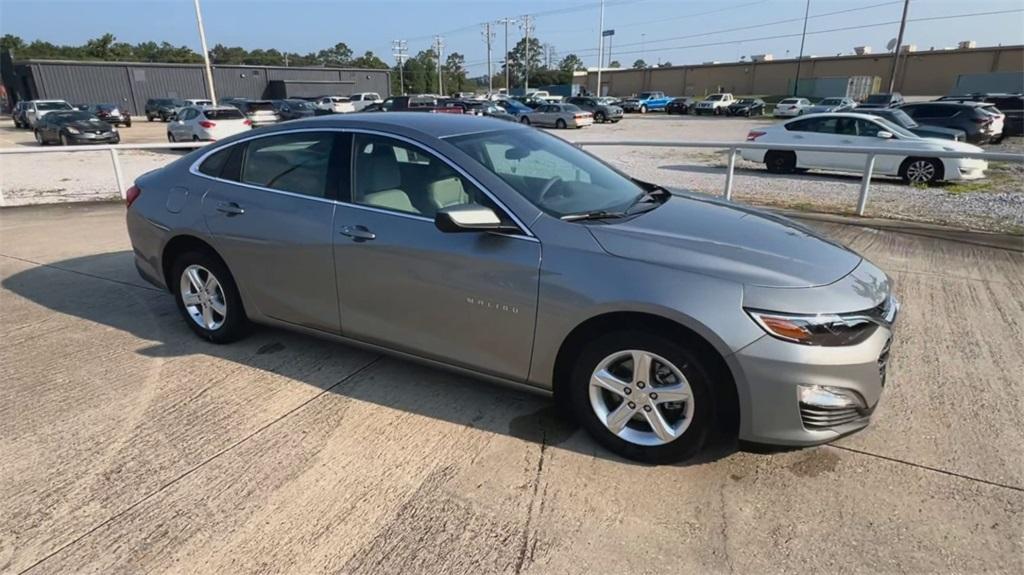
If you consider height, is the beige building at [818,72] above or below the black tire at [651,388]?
above

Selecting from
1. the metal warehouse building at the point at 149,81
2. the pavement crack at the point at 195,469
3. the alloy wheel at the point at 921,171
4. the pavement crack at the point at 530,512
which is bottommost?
the pavement crack at the point at 530,512

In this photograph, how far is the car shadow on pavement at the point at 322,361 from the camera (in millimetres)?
3150

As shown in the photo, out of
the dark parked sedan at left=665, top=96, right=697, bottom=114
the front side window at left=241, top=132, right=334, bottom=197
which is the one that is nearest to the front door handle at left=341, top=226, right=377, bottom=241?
the front side window at left=241, top=132, right=334, bottom=197

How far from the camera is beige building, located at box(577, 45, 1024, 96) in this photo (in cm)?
7044

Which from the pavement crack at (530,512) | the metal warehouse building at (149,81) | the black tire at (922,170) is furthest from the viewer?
the metal warehouse building at (149,81)

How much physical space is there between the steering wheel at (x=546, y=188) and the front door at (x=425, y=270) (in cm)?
28

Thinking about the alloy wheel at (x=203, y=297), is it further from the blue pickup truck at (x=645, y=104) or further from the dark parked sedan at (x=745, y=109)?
the blue pickup truck at (x=645, y=104)

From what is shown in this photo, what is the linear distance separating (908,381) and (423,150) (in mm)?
3186

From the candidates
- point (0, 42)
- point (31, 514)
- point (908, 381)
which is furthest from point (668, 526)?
point (0, 42)

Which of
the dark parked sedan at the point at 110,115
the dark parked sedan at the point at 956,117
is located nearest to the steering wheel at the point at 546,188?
the dark parked sedan at the point at 956,117

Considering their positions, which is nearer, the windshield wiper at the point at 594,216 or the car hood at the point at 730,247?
the car hood at the point at 730,247

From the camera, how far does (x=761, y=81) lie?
8594 centimetres

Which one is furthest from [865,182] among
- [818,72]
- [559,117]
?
[818,72]

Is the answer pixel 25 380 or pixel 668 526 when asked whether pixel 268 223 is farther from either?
pixel 668 526
